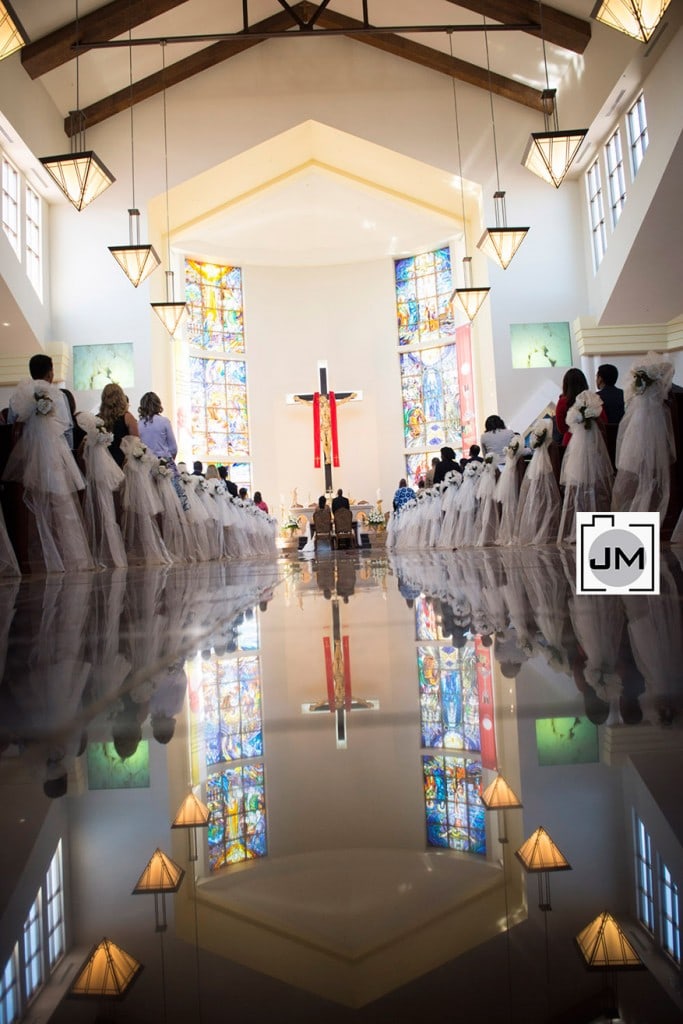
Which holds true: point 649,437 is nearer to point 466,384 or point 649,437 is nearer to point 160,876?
point 160,876

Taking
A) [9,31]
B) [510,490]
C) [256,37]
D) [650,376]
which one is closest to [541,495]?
[510,490]

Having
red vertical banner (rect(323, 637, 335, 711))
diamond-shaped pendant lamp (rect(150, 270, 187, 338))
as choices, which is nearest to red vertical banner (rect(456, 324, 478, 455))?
diamond-shaped pendant lamp (rect(150, 270, 187, 338))

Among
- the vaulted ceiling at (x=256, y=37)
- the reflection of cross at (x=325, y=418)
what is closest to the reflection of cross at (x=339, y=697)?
the vaulted ceiling at (x=256, y=37)

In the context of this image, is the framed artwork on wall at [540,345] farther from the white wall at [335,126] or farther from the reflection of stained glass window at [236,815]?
the reflection of stained glass window at [236,815]

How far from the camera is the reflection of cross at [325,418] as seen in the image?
56.0 feet

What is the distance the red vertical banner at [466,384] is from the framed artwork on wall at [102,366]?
19.4ft

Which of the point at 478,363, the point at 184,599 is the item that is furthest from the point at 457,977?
the point at 478,363

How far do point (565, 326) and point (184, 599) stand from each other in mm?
12278

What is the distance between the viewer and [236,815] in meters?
0.35

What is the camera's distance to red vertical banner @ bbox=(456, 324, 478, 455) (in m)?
15.0

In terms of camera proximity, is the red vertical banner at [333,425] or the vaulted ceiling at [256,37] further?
the red vertical banner at [333,425]

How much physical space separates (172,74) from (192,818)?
1422 cm

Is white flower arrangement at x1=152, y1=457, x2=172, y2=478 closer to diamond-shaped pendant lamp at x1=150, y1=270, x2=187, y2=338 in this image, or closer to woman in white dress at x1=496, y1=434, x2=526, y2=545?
woman in white dress at x1=496, y1=434, x2=526, y2=545

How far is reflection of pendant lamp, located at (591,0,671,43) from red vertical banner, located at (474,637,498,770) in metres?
6.44
